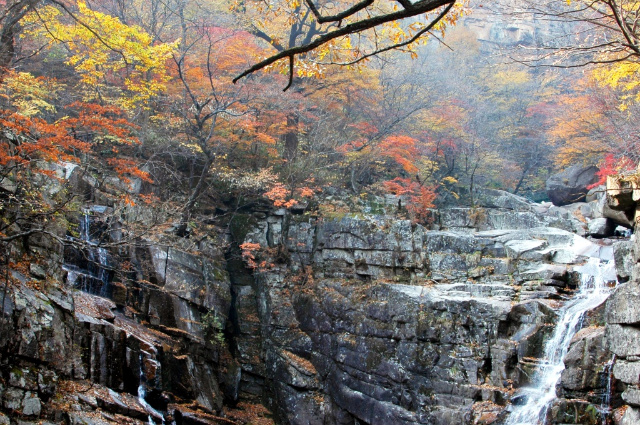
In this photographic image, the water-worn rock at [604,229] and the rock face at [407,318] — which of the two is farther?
the water-worn rock at [604,229]

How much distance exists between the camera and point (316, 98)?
18.8 meters

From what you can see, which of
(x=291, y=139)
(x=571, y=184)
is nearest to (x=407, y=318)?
(x=291, y=139)

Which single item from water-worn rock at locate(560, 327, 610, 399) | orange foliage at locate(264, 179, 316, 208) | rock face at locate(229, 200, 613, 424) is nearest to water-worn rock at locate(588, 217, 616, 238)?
rock face at locate(229, 200, 613, 424)

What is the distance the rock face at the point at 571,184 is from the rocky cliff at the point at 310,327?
6.63m

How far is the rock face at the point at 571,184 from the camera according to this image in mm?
23609

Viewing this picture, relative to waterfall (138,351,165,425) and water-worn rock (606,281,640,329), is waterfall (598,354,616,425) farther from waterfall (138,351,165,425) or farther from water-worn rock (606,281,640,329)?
waterfall (138,351,165,425)

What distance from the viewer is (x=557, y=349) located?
437 inches

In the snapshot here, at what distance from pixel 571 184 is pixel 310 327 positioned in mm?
16934

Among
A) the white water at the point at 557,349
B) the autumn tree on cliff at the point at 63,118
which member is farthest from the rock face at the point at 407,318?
the autumn tree on cliff at the point at 63,118

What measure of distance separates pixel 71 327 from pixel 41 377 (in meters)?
1.30

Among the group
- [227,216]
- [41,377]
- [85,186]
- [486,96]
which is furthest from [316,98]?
[486,96]

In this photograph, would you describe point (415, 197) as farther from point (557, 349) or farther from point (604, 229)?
point (557, 349)

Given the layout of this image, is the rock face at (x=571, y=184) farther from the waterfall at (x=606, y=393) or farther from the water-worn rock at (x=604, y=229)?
the waterfall at (x=606, y=393)

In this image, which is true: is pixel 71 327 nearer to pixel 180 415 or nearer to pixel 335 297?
pixel 180 415
